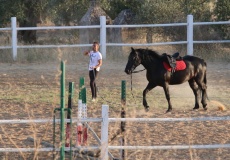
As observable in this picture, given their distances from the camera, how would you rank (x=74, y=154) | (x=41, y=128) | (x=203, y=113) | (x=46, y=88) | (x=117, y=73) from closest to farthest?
1. (x=74, y=154)
2. (x=41, y=128)
3. (x=203, y=113)
4. (x=46, y=88)
5. (x=117, y=73)

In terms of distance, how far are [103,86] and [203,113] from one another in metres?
5.01

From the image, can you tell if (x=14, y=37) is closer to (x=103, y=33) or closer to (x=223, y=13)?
(x=103, y=33)

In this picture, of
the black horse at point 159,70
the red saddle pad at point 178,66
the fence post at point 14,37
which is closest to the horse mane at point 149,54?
the black horse at point 159,70

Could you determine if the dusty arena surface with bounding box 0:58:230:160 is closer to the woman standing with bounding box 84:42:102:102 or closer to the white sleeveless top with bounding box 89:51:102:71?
the woman standing with bounding box 84:42:102:102

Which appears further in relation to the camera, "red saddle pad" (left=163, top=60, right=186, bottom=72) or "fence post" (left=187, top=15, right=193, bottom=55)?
"fence post" (left=187, top=15, right=193, bottom=55)

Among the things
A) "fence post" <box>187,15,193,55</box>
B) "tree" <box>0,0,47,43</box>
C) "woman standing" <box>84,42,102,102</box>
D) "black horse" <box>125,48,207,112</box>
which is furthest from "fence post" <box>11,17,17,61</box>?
"black horse" <box>125,48,207,112</box>

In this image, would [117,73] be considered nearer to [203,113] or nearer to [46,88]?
[46,88]

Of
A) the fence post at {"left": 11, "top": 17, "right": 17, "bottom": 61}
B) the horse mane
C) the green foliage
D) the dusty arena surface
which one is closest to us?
the dusty arena surface

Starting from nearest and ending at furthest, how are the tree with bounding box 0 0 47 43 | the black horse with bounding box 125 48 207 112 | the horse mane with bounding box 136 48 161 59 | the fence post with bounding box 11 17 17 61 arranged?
1. the black horse with bounding box 125 48 207 112
2. the horse mane with bounding box 136 48 161 59
3. the fence post with bounding box 11 17 17 61
4. the tree with bounding box 0 0 47 43

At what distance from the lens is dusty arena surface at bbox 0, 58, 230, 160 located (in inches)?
439

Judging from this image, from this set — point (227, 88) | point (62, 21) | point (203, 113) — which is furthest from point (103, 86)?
point (62, 21)

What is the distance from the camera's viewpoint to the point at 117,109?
15.4 meters

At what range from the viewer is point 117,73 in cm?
2189

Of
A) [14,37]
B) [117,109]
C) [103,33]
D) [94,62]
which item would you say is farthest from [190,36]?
[117,109]
